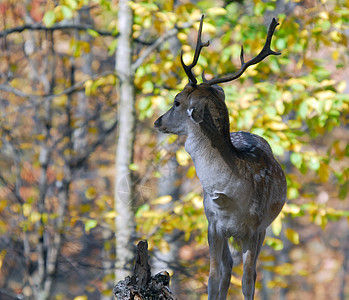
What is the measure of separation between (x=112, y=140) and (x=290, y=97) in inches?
350

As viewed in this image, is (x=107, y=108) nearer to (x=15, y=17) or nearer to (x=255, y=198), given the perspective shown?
(x=15, y=17)

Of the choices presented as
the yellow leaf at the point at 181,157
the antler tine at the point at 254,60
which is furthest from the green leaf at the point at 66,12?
the antler tine at the point at 254,60

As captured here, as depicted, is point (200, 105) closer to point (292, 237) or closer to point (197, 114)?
point (197, 114)

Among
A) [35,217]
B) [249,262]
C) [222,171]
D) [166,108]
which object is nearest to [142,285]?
[249,262]

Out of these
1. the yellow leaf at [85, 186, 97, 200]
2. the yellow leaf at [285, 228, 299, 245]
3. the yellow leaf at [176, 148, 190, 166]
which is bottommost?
the yellow leaf at [285, 228, 299, 245]

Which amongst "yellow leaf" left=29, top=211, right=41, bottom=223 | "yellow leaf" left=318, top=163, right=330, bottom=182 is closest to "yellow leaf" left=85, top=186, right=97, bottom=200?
"yellow leaf" left=29, top=211, right=41, bottom=223

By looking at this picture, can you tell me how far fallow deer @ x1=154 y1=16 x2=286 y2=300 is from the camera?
2.39m

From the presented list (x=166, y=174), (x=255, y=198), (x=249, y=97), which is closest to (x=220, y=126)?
(x=255, y=198)

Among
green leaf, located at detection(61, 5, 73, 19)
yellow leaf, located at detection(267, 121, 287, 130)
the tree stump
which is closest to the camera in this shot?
the tree stump

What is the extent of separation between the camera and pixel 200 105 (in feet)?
7.78

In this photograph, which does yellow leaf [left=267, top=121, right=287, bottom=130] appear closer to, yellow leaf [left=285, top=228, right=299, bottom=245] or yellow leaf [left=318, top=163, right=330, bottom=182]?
yellow leaf [left=318, top=163, right=330, bottom=182]

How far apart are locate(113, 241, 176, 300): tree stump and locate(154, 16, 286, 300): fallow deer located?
257 mm

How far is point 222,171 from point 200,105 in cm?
33

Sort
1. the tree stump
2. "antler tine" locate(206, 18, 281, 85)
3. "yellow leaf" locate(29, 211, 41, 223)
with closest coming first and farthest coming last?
"antler tine" locate(206, 18, 281, 85)
the tree stump
"yellow leaf" locate(29, 211, 41, 223)
